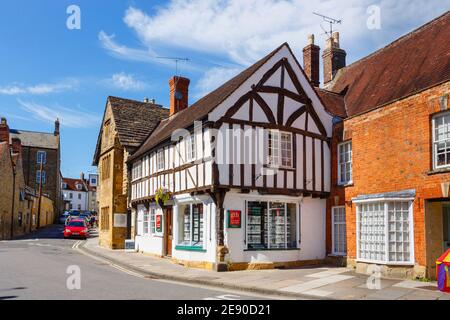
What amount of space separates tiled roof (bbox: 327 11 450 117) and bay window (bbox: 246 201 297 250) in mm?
4863

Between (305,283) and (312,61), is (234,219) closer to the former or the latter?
(305,283)

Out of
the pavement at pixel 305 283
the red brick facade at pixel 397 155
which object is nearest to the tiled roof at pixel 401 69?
the red brick facade at pixel 397 155

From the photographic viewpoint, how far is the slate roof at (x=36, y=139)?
61.8m

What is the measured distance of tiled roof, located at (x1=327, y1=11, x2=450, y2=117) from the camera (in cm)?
1455

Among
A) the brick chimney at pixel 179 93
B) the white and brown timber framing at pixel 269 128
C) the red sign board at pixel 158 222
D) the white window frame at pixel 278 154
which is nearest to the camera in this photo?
the white and brown timber framing at pixel 269 128

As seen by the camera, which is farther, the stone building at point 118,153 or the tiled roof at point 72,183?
the tiled roof at point 72,183

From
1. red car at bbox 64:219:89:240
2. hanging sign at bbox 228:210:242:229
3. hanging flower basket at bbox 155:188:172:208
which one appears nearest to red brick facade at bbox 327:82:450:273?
hanging sign at bbox 228:210:242:229

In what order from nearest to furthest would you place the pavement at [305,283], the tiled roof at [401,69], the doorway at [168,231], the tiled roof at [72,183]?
the pavement at [305,283] < the tiled roof at [401,69] < the doorway at [168,231] < the tiled roof at [72,183]

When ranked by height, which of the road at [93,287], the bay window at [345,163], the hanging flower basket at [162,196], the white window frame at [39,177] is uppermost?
the white window frame at [39,177]

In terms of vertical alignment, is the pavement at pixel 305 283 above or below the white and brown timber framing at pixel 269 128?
below

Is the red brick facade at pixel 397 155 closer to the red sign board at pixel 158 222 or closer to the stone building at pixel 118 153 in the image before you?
the red sign board at pixel 158 222
